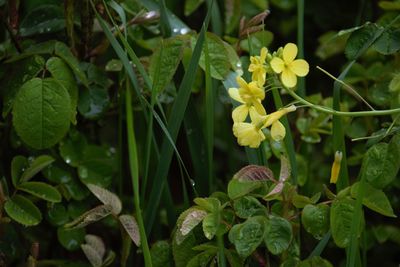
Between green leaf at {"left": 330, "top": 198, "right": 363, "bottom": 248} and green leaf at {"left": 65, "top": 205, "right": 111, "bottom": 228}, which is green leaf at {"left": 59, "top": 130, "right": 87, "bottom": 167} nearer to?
green leaf at {"left": 65, "top": 205, "right": 111, "bottom": 228}

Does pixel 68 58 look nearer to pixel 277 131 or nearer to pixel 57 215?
pixel 57 215

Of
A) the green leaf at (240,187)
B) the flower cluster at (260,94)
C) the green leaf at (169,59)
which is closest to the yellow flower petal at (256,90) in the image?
the flower cluster at (260,94)

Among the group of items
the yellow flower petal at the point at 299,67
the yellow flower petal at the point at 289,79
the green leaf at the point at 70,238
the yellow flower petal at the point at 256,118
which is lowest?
the green leaf at the point at 70,238

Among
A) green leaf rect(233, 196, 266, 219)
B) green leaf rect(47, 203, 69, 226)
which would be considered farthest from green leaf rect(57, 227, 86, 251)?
green leaf rect(233, 196, 266, 219)

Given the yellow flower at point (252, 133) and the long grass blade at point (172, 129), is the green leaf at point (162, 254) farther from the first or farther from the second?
the yellow flower at point (252, 133)

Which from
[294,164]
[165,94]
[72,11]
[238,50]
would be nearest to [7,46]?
[72,11]

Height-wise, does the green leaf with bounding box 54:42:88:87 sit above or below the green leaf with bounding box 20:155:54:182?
above

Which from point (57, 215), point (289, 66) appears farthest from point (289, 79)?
point (57, 215)
